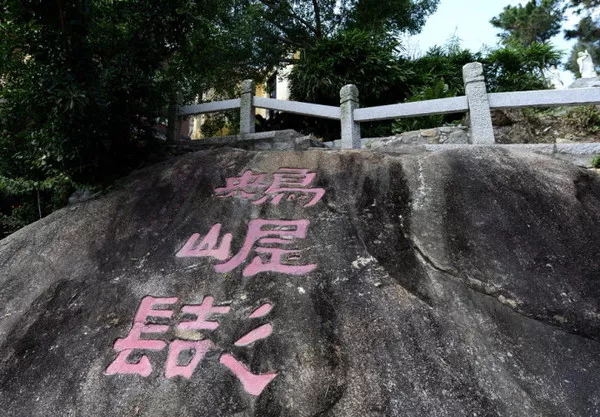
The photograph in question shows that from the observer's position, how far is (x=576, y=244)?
315cm

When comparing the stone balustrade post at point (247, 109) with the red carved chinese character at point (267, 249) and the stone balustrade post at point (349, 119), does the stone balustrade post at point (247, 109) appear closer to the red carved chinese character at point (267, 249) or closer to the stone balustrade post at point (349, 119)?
the stone balustrade post at point (349, 119)

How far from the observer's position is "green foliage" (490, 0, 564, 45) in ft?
65.1

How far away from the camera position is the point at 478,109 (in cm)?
531

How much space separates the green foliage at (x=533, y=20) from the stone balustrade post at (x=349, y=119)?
18.0 m

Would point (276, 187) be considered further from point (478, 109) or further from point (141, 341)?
point (478, 109)

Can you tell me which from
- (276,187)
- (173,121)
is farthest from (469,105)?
(173,121)

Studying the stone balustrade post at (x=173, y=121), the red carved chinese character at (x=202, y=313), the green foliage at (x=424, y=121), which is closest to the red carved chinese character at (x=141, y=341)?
the red carved chinese character at (x=202, y=313)

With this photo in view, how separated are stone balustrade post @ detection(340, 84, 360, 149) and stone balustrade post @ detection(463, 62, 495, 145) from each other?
5.39 feet

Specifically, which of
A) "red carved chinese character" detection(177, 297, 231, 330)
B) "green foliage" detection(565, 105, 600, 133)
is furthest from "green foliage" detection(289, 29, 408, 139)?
"red carved chinese character" detection(177, 297, 231, 330)

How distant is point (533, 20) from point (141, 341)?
24.8m

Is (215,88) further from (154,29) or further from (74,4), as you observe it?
(74,4)

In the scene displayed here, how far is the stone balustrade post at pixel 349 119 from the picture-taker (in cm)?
601

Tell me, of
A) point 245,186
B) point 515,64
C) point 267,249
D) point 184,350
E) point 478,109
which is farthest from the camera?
point 515,64

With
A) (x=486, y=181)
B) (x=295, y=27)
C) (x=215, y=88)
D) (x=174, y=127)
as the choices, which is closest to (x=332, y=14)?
(x=295, y=27)
